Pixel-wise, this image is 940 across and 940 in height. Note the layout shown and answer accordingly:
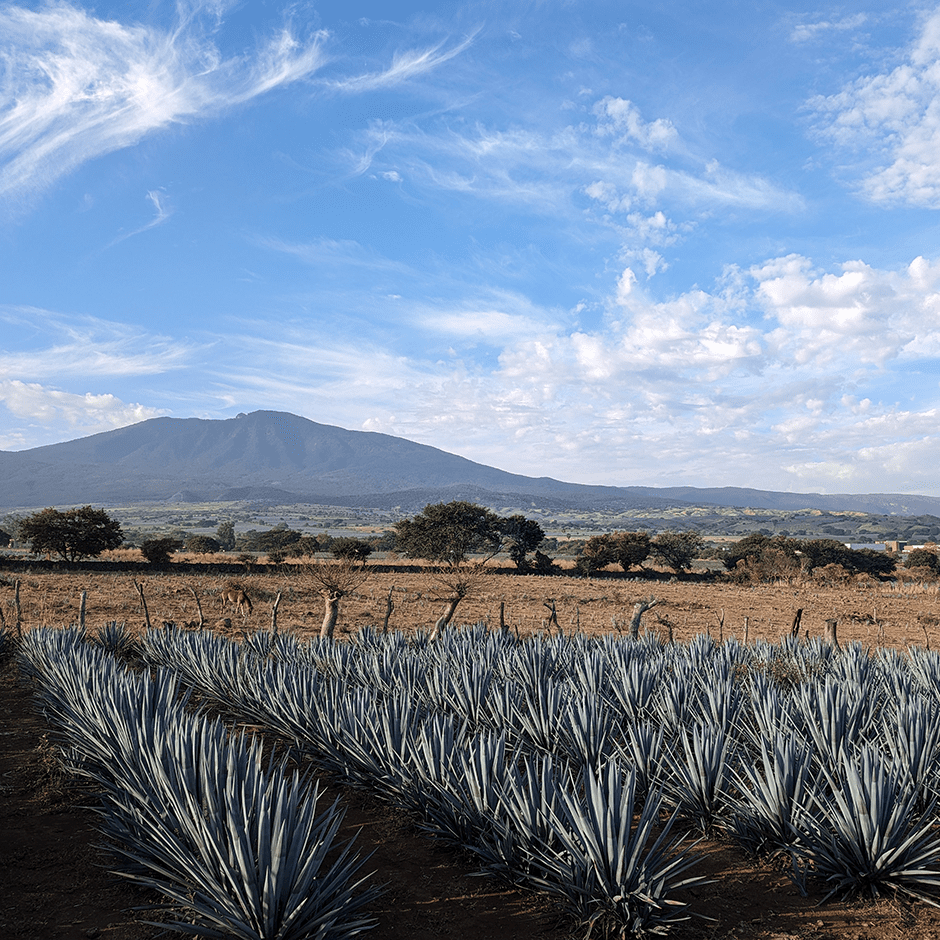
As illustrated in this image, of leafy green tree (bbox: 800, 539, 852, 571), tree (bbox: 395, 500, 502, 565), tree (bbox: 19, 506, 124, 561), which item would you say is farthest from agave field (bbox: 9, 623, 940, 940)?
leafy green tree (bbox: 800, 539, 852, 571)

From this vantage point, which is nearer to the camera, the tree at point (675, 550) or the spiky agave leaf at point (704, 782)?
the spiky agave leaf at point (704, 782)

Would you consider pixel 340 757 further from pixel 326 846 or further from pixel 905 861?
pixel 905 861

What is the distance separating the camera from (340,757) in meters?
5.53

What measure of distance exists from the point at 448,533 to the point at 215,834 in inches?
1354

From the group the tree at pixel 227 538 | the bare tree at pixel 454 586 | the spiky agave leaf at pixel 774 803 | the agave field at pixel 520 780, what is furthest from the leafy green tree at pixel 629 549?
the tree at pixel 227 538

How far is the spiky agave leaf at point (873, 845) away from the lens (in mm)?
3736

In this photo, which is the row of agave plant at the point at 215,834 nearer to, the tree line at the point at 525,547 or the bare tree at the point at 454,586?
the bare tree at the point at 454,586

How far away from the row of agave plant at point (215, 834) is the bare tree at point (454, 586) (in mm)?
5431

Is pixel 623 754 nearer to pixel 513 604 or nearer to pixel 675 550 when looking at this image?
pixel 513 604

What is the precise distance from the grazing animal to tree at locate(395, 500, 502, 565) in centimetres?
1969

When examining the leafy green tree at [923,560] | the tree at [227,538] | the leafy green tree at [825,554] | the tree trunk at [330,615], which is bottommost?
the tree at [227,538]

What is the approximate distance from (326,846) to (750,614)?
18091 mm

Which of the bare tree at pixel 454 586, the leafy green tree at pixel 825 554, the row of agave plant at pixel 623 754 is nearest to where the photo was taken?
the row of agave plant at pixel 623 754

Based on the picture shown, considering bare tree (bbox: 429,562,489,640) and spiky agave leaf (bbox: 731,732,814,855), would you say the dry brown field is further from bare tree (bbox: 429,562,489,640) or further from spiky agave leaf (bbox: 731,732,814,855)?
spiky agave leaf (bbox: 731,732,814,855)
